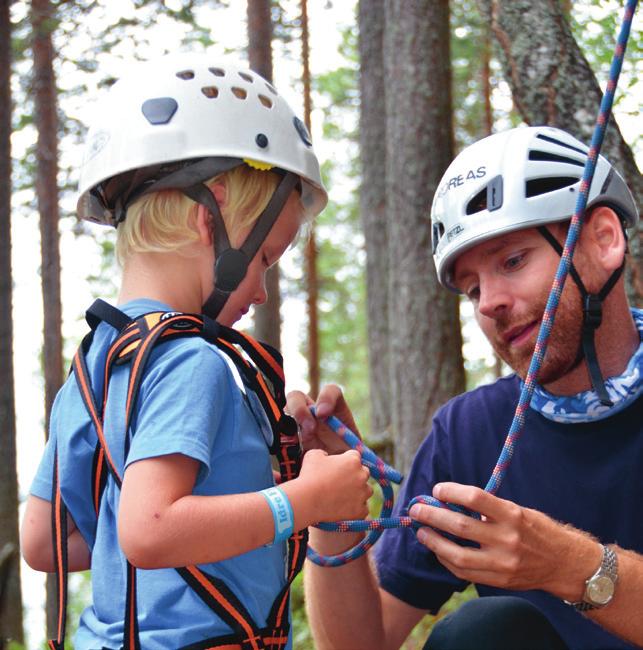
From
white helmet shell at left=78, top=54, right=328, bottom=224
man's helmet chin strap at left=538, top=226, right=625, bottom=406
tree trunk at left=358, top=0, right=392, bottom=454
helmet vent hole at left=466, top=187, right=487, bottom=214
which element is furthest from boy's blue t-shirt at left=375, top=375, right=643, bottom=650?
tree trunk at left=358, top=0, right=392, bottom=454

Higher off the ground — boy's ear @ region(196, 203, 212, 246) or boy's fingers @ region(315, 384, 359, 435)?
boy's ear @ region(196, 203, 212, 246)

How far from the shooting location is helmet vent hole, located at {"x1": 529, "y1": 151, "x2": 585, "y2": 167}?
3068mm

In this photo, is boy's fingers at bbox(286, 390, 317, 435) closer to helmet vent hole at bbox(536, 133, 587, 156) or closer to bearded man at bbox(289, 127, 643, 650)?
bearded man at bbox(289, 127, 643, 650)

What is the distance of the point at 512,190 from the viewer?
2.94m

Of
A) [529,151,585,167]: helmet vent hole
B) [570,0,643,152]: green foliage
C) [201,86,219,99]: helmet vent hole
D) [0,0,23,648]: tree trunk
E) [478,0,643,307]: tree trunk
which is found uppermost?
[570,0,643,152]: green foliage

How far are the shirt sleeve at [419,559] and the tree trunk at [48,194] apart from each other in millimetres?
6633

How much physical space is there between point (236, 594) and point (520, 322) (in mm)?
1335

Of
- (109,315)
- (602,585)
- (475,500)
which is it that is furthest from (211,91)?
(602,585)

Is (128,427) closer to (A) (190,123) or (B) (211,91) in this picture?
(A) (190,123)

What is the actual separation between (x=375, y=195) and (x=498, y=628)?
321 inches

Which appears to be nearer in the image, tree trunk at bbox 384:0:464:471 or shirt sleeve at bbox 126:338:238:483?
shirt sleeve at bbox 126:338:238:483

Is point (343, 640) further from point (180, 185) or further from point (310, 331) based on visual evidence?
point (310, 331)

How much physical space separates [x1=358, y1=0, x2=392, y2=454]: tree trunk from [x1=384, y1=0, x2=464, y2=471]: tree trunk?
2618mm

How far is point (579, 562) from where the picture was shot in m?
2.21
